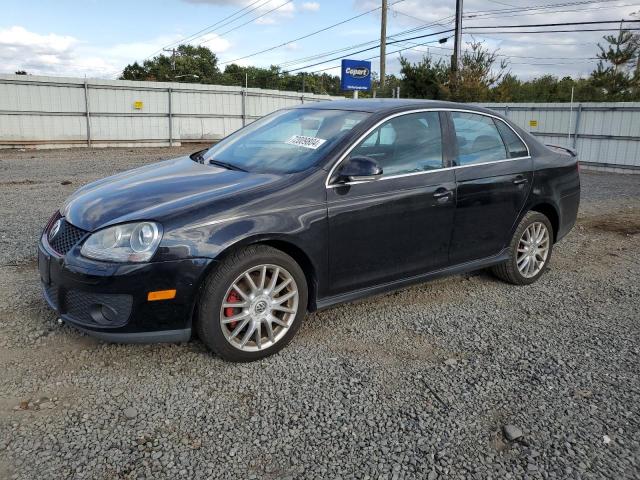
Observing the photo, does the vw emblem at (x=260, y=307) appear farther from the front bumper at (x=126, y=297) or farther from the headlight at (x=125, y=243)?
the headlight at (x=125, y=243)

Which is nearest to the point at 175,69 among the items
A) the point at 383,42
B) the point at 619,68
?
the point at 383,42

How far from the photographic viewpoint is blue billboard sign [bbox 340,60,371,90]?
19828 millimetres

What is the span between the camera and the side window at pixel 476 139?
4.39m

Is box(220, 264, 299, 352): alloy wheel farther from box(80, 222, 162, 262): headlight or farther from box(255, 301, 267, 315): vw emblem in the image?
box(80, 222, 162, 262): headlight

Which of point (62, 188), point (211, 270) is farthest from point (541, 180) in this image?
point (62, 188)

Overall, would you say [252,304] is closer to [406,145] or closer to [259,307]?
[259,307]

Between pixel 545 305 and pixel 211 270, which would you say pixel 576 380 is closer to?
pixel 545 305

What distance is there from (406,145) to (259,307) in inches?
66.4

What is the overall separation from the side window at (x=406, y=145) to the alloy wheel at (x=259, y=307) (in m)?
1.02

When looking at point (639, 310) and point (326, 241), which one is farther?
point (639, 310)

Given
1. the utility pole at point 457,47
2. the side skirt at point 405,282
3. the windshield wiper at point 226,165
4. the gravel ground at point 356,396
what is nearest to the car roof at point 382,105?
the windshield wiper at point 226,165

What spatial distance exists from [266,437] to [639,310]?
3.46 metres

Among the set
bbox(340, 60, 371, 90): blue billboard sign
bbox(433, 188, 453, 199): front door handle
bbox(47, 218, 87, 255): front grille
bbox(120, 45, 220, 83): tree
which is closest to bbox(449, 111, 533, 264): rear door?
bbox(433, 188, 453, 199): front door handle

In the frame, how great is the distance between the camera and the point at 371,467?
8.19 feet
